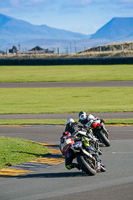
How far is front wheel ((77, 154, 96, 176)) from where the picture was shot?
43.1ft

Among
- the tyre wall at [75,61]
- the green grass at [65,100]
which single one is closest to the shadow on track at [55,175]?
the green grass at [65,100]

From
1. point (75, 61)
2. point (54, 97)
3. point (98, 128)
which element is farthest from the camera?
point (75, 61)

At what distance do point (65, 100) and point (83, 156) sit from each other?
92.2 ft

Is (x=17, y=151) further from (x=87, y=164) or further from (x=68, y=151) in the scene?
(x=87, y=164)

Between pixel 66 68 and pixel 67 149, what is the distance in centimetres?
5758

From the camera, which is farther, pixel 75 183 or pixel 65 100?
pixel 65 100

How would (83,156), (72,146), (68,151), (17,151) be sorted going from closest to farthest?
1. (83,156)
2. (72,146)
3. (68,151)
4. (17,151)

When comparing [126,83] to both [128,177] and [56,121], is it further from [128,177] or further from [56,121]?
[128,177]

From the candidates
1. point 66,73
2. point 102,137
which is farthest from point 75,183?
point 66,73

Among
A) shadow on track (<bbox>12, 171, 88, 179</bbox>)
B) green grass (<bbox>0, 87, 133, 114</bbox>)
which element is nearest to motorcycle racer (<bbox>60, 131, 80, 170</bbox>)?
shadow on track (<bbox>12, 171, 88, 179</bbox>)

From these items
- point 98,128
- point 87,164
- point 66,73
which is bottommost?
point 66,73

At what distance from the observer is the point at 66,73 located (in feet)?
214

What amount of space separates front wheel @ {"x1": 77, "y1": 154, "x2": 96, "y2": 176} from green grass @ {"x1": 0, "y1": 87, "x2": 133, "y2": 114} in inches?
765

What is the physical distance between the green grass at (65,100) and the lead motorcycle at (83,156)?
19037mm
